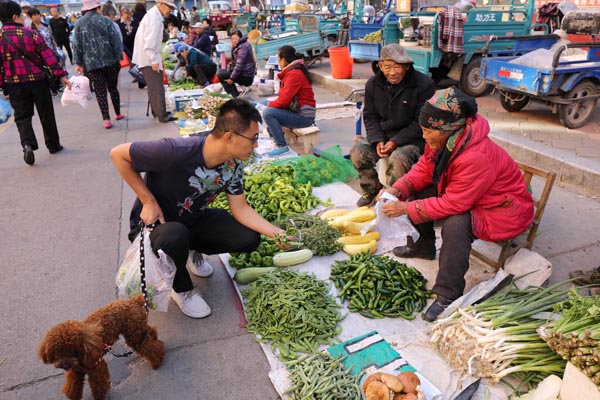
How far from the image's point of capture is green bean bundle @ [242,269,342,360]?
8.84 ft

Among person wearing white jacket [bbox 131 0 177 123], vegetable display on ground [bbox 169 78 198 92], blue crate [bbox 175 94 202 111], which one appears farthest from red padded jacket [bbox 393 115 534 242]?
vegetable display on ground [bbox 169 78 198 92]

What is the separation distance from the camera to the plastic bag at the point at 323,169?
16.6 feet

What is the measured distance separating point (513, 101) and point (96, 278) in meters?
7.08

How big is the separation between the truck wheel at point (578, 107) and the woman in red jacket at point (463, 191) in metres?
4.48

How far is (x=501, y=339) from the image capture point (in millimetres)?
2332

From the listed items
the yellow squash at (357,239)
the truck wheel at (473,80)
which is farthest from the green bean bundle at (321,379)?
the truck wheel at (473,80)

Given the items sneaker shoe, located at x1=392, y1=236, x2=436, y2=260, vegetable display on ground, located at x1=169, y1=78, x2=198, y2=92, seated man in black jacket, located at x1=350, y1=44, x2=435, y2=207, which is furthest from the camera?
vegetable display on ground, located at x1=169, y1=78, x2=198, y2=92

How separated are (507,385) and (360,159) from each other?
2631 millimetres

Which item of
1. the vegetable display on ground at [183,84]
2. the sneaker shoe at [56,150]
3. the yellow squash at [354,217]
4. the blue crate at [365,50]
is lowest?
the yellow squash at [354,217]

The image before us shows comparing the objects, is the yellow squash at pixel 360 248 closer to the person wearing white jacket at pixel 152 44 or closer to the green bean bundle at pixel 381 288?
the green bean bundle at pixel 381 288

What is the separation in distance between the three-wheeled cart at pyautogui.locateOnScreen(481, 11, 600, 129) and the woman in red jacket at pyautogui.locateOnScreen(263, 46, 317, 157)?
126 inches

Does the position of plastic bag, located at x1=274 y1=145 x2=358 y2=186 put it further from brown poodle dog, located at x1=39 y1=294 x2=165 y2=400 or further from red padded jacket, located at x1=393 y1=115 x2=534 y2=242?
brown poodle dog, located at x1=39 y1=294 x2=165 y2=400

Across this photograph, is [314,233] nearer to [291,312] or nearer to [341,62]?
[291,312]

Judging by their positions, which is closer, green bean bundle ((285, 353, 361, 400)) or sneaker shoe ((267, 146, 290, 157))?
green bean bundle ((285, 353, 361, 400))
